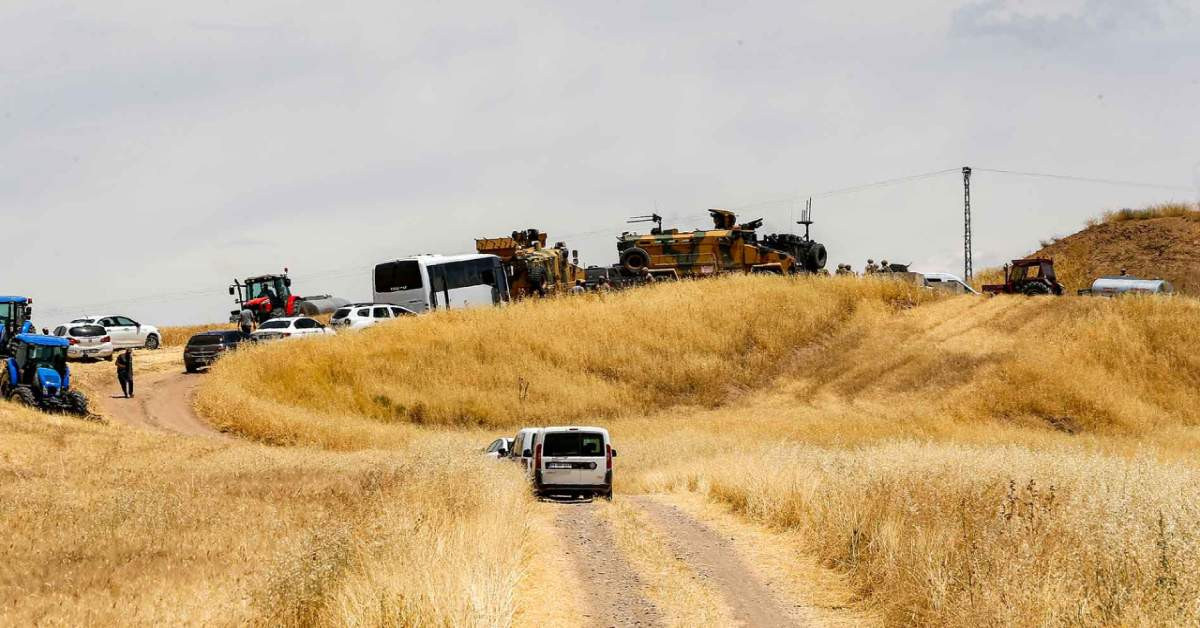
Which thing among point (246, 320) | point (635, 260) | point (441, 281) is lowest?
point (246, 320)

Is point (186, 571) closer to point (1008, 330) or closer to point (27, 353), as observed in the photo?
point (27, 353)

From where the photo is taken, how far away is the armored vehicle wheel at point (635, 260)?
5481cm

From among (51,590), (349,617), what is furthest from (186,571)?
(349,617)

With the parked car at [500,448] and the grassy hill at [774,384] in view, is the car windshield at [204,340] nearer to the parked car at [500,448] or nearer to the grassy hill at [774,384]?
the grassy hill at [774,384]

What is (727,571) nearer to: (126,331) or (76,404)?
(76,404)

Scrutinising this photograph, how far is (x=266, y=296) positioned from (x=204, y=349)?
Answer: 14.4 metres

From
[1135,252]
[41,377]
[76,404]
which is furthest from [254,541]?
[1135,252]

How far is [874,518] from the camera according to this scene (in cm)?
1395

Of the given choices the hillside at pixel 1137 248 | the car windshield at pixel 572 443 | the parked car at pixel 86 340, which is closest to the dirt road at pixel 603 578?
the car windshield at pixel 572 443

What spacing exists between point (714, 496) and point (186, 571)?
11.6m

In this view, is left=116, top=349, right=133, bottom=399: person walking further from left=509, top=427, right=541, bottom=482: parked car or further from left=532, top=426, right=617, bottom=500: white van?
left=532, top=426, right=617, bottom=500: white van

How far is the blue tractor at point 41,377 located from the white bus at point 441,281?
19.6 meters

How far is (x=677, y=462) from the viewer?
98.4 ft

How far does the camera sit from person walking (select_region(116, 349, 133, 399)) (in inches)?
1473
